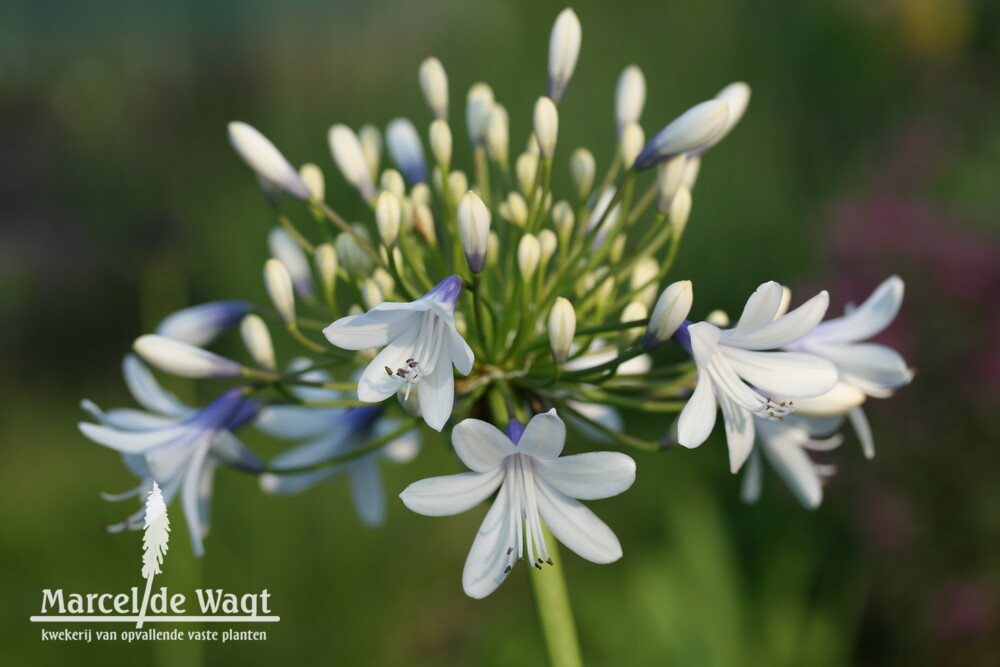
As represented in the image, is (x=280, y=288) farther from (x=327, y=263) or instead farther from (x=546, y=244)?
(x=546, y=244)

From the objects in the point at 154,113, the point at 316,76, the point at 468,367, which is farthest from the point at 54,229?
the point at 468,367

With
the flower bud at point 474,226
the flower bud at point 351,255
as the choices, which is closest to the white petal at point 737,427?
the flower bud at point 474,226

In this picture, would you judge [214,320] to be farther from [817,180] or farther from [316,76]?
[316,76]

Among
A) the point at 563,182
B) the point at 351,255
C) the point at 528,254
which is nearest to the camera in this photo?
the point at 528,254

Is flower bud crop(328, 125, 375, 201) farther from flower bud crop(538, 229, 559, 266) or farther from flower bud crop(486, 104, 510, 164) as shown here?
flower bud crop(538, 229, 559, 266)

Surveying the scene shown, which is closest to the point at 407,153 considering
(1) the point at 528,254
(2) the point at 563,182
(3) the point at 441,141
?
(3) the point at 441,141

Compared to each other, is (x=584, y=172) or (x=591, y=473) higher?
(x=584, y=172)

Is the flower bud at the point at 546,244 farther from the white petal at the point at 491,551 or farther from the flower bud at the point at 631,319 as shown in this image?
the white petal at the point at 491,551

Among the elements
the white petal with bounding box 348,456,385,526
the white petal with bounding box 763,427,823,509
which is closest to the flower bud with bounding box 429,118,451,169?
the white petal with bounding box 348,456,385,526
